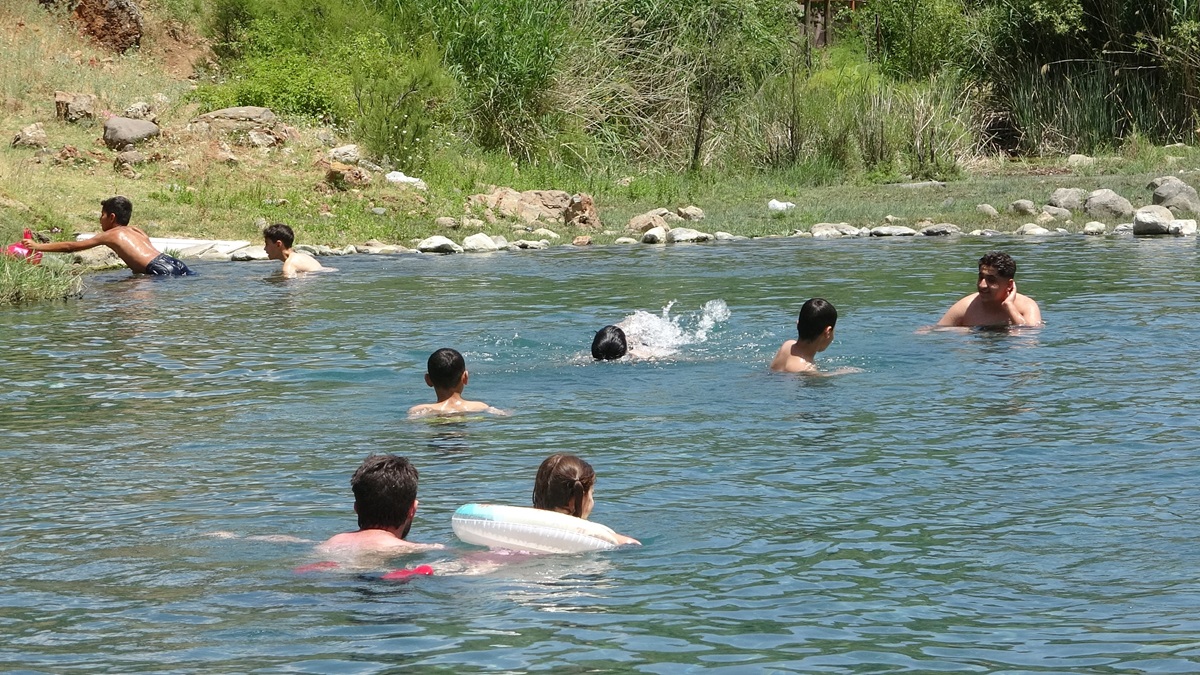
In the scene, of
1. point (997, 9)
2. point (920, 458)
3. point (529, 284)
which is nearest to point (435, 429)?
point (920, 458)

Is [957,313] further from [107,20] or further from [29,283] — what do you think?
[107,20]

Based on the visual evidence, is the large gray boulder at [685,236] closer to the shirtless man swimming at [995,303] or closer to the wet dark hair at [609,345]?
the shirtless man swimming at [995,303]

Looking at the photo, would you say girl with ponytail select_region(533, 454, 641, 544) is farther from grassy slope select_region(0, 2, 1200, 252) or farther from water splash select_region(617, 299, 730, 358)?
grassy slope select_region(0, 2, 1200, 252)

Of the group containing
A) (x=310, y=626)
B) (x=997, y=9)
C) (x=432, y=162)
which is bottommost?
(x=310, y=626)

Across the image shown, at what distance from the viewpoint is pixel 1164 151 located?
2770 cm

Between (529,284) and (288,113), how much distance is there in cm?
1038

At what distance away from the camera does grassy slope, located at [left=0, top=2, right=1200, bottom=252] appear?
2091cm

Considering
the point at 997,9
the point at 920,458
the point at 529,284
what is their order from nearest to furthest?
the point at 920,458 < the point at 529,284 < the point at 997,9

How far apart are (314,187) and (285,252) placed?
205 inches

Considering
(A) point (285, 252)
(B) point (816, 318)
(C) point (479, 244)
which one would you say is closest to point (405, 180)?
(C) point (479, 244)

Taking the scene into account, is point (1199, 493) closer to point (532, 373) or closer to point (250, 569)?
point (250, 569)

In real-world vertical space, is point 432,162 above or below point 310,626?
above

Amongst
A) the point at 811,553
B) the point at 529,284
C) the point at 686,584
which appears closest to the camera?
the point at 686,584

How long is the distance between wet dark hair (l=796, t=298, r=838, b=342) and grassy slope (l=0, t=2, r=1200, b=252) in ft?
36.2
